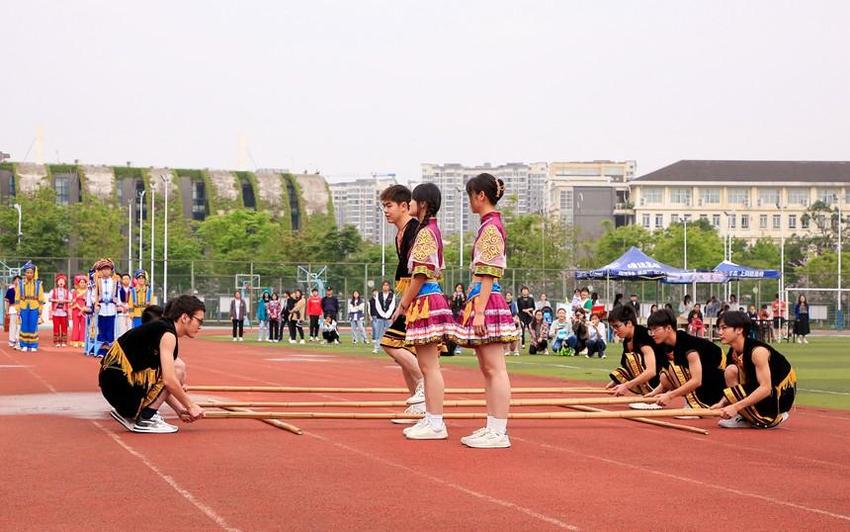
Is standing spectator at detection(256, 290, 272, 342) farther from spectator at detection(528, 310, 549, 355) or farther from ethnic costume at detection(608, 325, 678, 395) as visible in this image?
ethnic costume at detection(608, 325, 678, 395)

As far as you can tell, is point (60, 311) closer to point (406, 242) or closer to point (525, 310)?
point (525, 310)

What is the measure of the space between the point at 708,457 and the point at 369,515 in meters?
4.01

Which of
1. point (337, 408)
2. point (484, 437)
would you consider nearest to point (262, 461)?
point (484, 437)

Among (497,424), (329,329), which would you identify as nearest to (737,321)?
(497,424)

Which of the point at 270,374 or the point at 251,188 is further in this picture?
the point at 251,188

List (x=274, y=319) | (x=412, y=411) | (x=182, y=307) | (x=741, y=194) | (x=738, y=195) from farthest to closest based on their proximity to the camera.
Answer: (x=738, y=195) → (x=741, y=194) → (x=274, y=319) → (x=412, y=411) → (x=182, y=307)

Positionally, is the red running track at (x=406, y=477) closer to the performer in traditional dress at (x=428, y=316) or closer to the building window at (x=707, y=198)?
the performer in traditional dress at (x=428, y=316)

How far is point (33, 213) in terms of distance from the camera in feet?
283

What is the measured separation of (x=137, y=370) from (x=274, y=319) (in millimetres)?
32585

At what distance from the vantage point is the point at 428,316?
10.9 metres

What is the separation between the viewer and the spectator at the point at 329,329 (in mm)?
40375

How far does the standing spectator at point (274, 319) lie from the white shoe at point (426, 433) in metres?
32.7

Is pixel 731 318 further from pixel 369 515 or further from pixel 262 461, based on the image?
pixel 369 515

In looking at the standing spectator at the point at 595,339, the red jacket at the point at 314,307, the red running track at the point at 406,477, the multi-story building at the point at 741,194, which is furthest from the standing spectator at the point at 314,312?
the multi-story building at the point at 741,194
